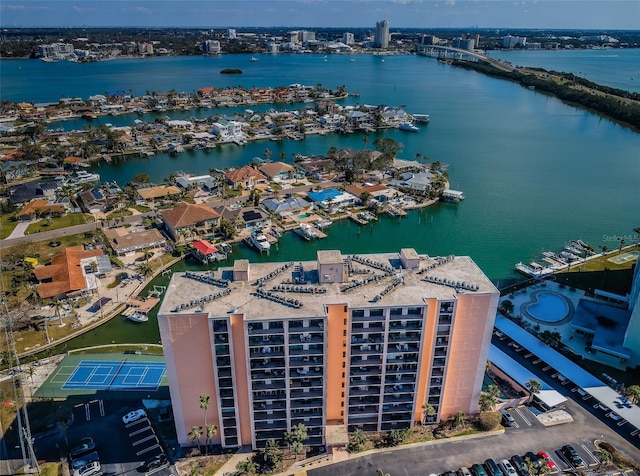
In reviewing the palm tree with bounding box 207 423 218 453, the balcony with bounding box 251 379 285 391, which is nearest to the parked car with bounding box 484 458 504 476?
the balcony with bounding box 251 379 285 391

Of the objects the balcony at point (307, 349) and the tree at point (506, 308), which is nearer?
the balcony at point (307, 349)

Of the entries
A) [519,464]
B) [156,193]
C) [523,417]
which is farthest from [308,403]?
[156,193]

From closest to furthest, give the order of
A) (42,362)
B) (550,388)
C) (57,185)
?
1. (550,388)
2. (42,362)
3. (57,185)

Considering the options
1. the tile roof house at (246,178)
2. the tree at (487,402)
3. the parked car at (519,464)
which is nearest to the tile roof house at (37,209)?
the tile roof house at (246,178)

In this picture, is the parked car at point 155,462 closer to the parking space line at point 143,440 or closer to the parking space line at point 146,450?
the parking space line at point 146,450

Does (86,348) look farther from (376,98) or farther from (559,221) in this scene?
(376,98)

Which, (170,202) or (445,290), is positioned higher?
(445,290)

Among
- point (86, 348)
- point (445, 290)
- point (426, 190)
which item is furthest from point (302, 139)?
point (445, 290)

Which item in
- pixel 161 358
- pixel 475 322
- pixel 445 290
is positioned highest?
pixel 445 290
